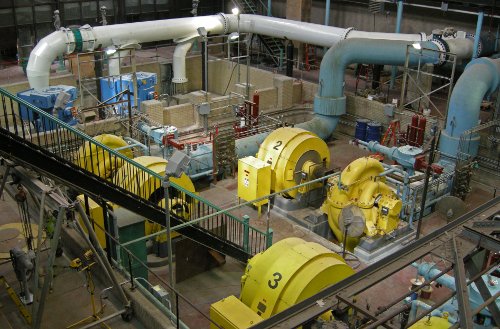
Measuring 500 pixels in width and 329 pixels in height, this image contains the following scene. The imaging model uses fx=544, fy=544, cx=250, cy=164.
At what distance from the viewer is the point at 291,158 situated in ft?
45.2

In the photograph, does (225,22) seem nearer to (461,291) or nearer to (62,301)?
(62,301)

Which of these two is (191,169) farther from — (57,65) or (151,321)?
(57,65)

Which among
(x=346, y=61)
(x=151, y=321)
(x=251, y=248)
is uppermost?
(x=346, y=61)

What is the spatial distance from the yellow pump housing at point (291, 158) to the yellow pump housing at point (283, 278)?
17.2ft

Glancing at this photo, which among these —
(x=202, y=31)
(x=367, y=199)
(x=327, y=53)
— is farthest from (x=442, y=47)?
(x=202, y=31)

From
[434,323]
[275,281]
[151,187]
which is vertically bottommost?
[434,323]

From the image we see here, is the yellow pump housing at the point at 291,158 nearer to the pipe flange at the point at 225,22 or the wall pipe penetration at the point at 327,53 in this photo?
the wall pipe penetration at the point at 327,53

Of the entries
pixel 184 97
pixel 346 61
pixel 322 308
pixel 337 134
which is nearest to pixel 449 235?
pixel 322 308

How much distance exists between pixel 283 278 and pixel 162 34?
1362 centimetres

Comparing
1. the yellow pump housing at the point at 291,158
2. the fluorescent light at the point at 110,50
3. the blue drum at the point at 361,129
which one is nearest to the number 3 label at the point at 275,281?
the yellow pump housing at the point at 291,158

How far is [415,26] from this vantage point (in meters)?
23.0

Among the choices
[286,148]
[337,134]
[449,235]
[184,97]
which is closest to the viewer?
[449,235]

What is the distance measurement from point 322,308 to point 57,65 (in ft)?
67.7

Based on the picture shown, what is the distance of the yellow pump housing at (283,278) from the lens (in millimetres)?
7947
